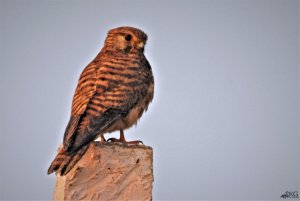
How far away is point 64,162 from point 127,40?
2137 millimetres

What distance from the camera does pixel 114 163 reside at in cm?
427

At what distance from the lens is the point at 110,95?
480 cm

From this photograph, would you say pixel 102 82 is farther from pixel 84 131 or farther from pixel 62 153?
pixel 62 153

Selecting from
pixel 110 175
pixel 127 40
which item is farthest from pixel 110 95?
pixel 127 40

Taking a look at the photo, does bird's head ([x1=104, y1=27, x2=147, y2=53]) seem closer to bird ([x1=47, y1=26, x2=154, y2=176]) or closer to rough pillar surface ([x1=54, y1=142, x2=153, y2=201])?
bird ([x1=47, y1=26, x2=154, y2=176])

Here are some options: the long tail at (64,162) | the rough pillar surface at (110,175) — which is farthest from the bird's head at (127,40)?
the long tail at (64,162)

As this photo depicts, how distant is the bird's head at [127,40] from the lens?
18.6 ft

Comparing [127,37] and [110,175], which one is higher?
[127,37]

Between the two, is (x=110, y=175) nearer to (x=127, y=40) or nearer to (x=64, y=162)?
(x=64, y=162)

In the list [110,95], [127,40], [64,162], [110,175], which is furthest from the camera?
[127,40]

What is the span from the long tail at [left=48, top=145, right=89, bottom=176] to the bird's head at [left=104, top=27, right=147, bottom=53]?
6.21 feet

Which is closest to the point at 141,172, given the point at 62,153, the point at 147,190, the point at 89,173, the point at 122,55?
the point at 147,190

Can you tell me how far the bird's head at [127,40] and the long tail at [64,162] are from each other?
1.89m

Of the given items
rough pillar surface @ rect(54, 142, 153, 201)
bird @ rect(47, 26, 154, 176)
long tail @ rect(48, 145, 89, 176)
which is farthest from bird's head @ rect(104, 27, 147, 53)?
long tail @ rect(48, 145, 89, 176)
